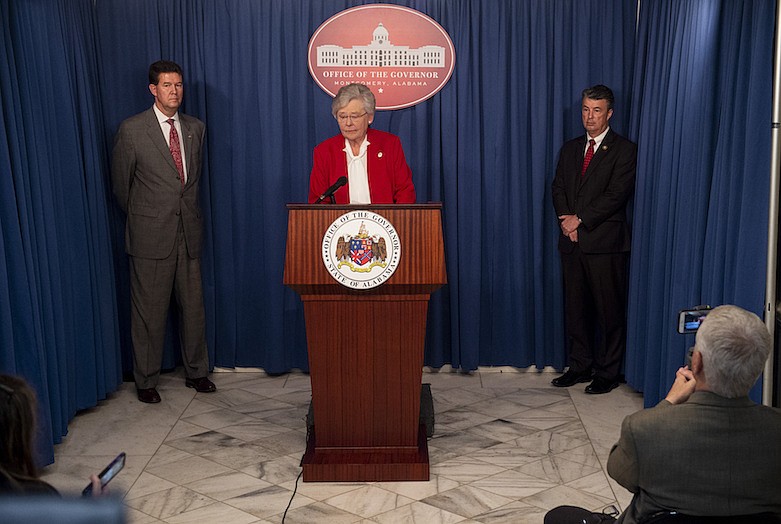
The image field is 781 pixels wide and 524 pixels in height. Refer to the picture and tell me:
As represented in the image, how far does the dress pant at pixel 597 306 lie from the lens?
5215 millimetres

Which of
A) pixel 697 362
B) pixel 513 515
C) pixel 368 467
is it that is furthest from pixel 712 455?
pixel 368 467

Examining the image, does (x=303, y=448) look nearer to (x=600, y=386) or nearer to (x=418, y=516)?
(x=418, y=516)

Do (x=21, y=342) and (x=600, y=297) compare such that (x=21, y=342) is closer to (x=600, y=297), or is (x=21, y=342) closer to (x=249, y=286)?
(x=249, y=286)

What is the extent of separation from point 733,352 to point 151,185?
146 inches

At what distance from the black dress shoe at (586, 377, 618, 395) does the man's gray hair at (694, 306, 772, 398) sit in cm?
317

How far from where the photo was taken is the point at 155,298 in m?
5.17

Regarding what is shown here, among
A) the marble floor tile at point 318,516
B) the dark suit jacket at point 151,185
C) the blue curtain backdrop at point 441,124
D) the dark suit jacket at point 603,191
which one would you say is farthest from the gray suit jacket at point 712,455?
the dark suit jacket at point 151,185

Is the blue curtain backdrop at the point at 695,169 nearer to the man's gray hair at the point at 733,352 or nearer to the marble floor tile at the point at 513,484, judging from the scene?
the marble floor tile at the point at 513,484

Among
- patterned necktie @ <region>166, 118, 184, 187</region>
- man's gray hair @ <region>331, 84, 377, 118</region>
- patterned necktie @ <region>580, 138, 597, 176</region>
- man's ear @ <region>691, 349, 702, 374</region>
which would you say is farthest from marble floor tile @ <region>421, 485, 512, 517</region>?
patterned necktie @ <region>166, 118, 184, 187</region>

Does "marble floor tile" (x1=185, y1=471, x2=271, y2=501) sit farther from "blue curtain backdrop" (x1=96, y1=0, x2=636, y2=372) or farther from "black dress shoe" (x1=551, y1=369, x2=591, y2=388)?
"black dress shoe" (x1=551, y1=369, x2=591, y2=388)

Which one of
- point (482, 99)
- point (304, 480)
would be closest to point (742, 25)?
point (482, 99)

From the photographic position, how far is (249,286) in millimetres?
5594

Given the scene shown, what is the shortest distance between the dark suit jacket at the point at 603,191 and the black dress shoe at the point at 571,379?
2.48ft

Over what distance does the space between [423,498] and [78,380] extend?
2060 mm
